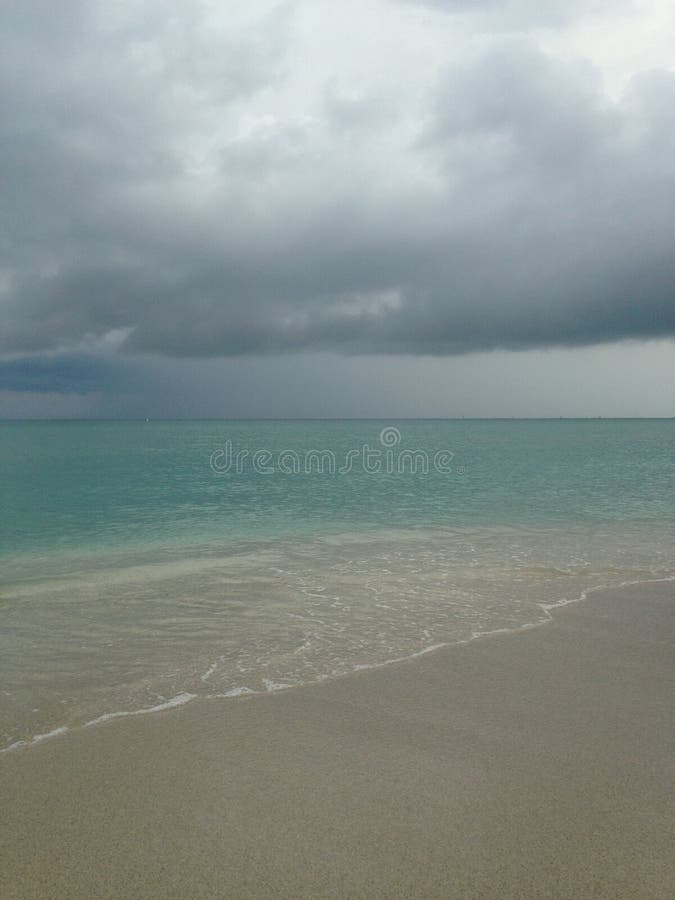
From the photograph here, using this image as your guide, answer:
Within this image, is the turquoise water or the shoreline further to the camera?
the turquoise water

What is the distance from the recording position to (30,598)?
49.1 feet

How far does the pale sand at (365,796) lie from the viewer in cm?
488

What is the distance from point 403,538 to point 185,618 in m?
12.3

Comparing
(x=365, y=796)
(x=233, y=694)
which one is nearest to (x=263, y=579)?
(x=233, y=694)

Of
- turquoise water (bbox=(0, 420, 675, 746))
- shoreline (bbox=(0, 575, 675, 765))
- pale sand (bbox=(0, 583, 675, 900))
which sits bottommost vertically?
turquoise water (bbox=(0, 420, 675, 746))

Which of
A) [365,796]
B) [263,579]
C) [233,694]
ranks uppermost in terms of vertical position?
[365,796]

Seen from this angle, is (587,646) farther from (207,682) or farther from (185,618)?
(185,618)

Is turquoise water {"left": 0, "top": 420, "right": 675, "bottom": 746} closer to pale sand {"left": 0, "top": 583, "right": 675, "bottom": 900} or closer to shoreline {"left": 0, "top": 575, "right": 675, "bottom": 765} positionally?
shoreline {"left": 0, "top": 575, "right": 675, "bottom": 765}

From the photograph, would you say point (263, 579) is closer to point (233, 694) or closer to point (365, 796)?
point (233, 694)

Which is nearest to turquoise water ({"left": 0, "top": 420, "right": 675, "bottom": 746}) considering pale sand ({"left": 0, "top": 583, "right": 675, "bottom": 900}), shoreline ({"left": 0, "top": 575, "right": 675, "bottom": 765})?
shoreline ({"left": 0, "top": 575, "right": 675, "bottom": 765})

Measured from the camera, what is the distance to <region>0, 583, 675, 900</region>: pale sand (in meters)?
4.88

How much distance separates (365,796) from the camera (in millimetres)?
5957

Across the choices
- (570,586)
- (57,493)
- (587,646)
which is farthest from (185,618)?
(57,493)

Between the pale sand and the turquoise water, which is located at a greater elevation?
the pale sand
